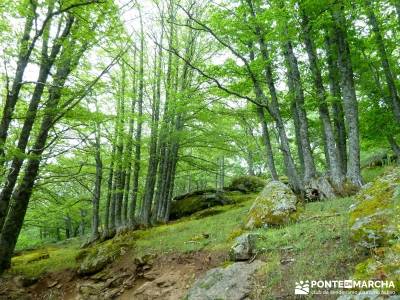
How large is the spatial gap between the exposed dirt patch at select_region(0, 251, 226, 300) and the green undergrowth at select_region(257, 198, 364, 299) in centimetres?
145

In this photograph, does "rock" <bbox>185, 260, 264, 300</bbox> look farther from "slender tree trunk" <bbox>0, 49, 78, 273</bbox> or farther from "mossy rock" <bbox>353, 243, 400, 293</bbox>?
"slender tree trunk" <bbox>0, 49, 78, 273</bbox>

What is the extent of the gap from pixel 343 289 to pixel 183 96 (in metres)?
9.58

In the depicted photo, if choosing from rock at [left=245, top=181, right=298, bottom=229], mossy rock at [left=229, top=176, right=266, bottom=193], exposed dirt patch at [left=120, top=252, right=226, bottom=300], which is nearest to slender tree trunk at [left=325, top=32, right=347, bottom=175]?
rock at [left=245, top=181, right=298, bottom=229]

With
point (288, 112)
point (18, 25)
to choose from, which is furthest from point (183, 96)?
point (18, 25)

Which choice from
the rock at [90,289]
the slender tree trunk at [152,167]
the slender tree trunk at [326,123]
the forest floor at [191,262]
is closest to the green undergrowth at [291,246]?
the forest floor at [191,262]

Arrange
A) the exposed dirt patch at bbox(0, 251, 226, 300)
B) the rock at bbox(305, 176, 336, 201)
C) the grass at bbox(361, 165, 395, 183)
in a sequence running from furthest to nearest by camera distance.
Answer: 1. the grass at bbox(361, 165, 395, 183)
2. the rock at bbox(305, 176, 336, 201)
3. the exposed dirt patch at bbox(0, 251, 226, 300)

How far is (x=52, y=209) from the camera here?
16.0 metres

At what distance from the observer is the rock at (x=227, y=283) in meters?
5.34

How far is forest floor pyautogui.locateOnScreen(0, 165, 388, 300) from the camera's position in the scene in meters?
5.01

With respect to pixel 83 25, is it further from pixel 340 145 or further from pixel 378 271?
pixel 340 145

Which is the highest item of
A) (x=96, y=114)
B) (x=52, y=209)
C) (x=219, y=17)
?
(x=219, y=17)

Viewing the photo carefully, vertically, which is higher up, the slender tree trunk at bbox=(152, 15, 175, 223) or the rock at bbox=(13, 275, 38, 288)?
the slender tree trunk at bbox=(152, 15, 175, 223)

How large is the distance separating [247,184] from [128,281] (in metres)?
13.0

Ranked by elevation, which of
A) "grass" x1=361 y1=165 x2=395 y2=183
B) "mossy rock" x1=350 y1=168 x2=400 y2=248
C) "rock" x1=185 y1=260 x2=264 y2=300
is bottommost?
"rock" x1=185 y1=260 x2=264 y2=300
